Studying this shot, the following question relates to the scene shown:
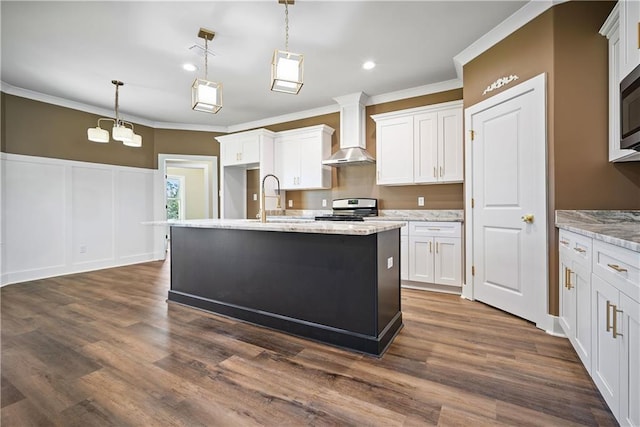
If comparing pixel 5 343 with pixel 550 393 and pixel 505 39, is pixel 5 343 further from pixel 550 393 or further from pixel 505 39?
pixel 505 39

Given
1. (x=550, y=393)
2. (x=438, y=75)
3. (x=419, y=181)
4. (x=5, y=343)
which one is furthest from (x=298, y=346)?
(x=438, y=75)

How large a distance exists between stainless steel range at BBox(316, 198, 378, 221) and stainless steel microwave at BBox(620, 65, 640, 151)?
9.20 ft

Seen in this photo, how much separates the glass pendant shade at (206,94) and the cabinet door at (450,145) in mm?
2667

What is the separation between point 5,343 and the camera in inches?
91.1

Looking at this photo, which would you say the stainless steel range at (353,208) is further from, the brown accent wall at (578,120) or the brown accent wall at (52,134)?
the brown accent wall at (52,134)

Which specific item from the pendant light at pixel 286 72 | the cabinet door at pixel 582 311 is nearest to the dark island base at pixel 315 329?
the cabinet door at pixel 582 311

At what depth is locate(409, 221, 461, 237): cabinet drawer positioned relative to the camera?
3.58 metres

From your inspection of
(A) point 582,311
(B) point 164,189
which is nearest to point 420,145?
(A) point 582,311

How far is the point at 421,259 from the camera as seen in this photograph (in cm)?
377

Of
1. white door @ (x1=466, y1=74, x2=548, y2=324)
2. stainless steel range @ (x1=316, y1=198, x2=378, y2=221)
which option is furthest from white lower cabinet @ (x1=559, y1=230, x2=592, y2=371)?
stainless steel range @ (x1=316, y1=198, x2=378, y2=221)

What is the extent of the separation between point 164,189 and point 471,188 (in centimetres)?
540

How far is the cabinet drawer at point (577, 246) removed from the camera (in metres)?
1.76

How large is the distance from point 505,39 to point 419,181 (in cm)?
172

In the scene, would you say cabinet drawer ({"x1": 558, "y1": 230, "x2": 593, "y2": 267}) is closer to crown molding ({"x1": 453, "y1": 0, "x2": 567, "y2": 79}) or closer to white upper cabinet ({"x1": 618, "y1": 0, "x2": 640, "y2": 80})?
white upper cabinet ({"x1": 618, "y1": 0, "x2": 640, "y2": 80})
